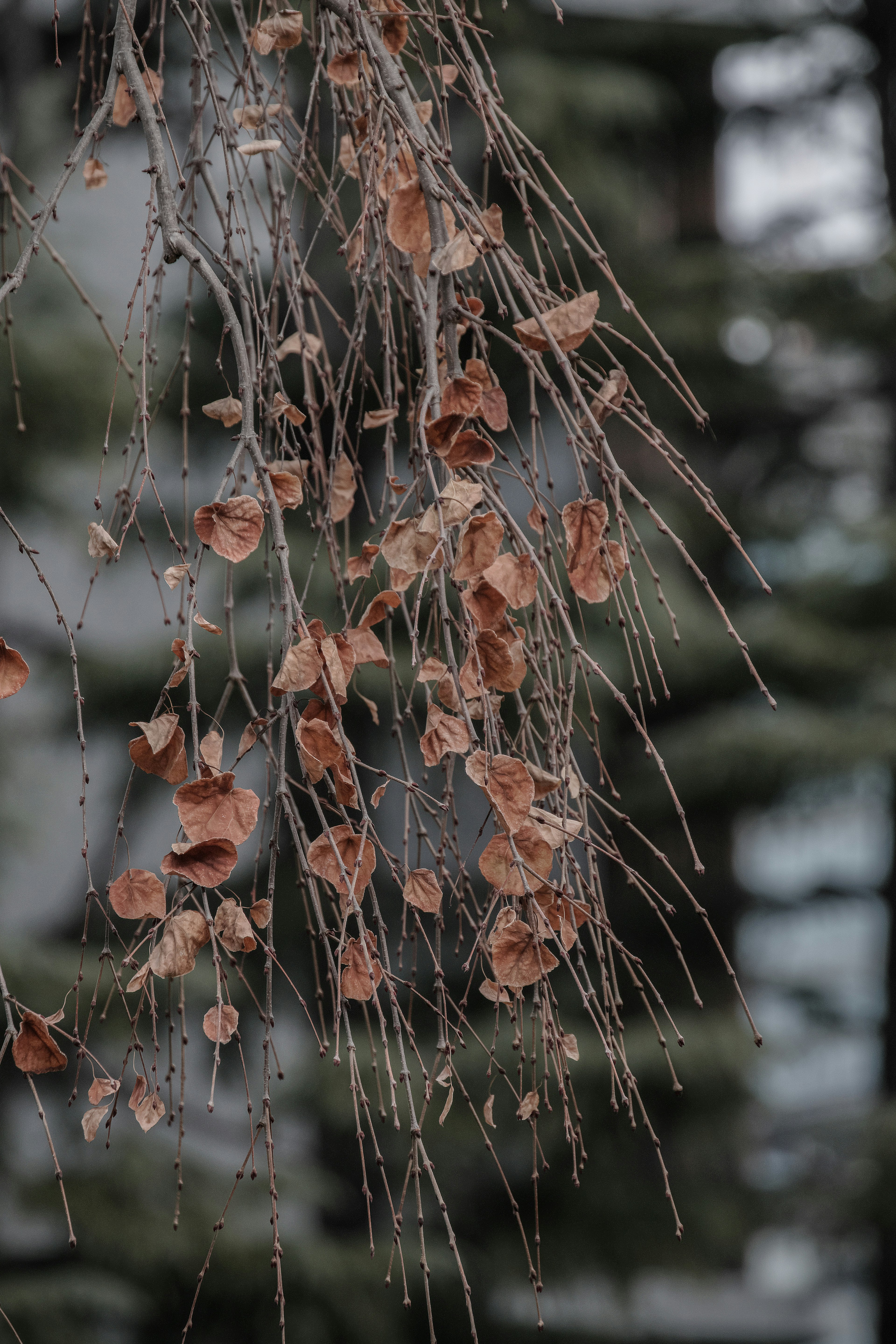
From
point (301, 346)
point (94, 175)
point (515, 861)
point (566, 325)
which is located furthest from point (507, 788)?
point (94, 175)

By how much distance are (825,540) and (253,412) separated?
2.54 m

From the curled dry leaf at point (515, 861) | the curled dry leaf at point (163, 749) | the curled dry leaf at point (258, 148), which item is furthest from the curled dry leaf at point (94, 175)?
the curled dry leaf at point (515, 861)

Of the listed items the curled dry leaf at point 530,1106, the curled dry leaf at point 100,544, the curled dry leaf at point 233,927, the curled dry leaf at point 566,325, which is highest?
the curled dry leaf at point 566,325

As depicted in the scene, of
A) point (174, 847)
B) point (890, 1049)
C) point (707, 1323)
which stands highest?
point (174, 847)

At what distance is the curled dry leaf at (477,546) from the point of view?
1.86 ft

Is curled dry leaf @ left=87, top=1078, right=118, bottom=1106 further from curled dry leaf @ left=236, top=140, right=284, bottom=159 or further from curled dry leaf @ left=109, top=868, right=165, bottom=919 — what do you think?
curled dry leaf @ left=236, top=140, right=284, bottom=159

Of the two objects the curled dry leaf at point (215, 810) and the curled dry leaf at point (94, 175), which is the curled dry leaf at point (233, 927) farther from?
the curled dry leaf at point (94, 175)

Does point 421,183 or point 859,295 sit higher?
point 421,183

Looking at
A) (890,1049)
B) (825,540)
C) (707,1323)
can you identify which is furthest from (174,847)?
(707,1323)

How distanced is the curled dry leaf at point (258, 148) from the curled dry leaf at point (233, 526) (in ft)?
0.79

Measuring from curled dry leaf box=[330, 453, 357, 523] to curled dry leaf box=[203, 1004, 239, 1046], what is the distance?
319 millimetres

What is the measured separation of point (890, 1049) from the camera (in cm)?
312

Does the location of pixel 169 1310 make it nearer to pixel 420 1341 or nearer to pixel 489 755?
pixel 420 1341

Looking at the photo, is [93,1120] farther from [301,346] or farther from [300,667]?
[301,346]
